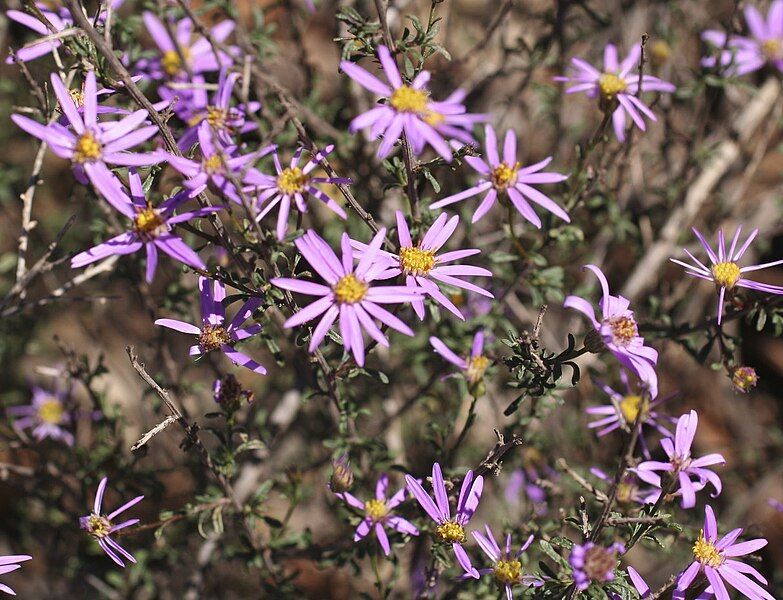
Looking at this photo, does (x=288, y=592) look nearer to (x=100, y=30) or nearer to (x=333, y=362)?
(x=333, y=362)

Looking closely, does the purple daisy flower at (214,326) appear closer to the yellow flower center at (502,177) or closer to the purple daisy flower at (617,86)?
the yellow flower center at (502,177)

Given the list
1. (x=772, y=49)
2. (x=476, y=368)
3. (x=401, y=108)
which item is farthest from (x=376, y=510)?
(x=772, y=49)

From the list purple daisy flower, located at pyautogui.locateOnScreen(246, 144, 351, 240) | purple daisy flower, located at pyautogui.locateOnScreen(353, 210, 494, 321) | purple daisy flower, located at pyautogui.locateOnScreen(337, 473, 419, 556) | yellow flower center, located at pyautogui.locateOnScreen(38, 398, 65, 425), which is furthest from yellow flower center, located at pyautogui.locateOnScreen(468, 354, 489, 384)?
yellow flower center, located at pyautogui.locateOnScreen(38, 398, 65, 425)

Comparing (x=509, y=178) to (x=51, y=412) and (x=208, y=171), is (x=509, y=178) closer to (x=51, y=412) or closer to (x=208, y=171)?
(x=208, y=171)

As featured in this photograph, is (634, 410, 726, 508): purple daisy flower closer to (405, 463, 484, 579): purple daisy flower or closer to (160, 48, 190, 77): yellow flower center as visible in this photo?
(405, 463, 484, 579): purple daisy flower

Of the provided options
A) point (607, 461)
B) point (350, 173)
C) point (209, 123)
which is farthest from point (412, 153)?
point (607, 461)

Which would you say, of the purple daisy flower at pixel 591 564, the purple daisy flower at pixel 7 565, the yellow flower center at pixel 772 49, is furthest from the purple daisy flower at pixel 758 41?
the purple daisy flower at pixel 7 565
